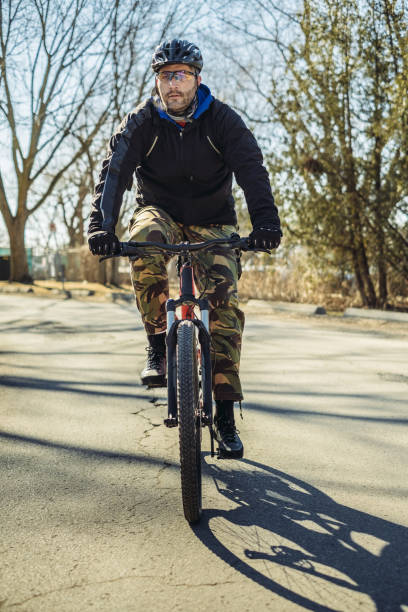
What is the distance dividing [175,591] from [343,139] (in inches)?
471

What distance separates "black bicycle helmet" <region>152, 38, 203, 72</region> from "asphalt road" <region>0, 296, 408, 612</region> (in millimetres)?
2173

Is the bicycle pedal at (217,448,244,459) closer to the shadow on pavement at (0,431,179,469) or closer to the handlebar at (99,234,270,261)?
the shadow on pavement at (0,431,179,469)

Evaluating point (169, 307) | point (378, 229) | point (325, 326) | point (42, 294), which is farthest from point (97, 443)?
point (42, 294)

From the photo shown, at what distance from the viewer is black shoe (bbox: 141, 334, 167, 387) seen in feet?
11.5

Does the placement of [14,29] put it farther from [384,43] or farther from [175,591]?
[175,591]

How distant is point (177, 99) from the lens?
11.7 ft

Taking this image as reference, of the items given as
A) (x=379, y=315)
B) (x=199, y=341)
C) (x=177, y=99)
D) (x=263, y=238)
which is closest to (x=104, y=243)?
(x=199, y=341)

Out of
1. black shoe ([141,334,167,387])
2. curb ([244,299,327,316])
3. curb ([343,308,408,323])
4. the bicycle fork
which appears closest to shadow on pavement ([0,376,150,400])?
black shoe ([141,334,167,387])

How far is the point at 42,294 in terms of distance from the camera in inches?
825

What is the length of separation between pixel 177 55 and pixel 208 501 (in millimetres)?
2308

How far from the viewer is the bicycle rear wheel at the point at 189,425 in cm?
268

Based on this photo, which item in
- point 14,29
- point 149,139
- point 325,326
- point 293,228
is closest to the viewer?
point 149,139

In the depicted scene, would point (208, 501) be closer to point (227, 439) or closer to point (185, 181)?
point (227, 439)

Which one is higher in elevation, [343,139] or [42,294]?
[343,139]
